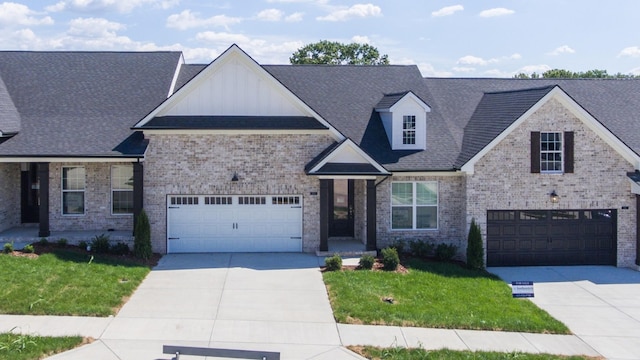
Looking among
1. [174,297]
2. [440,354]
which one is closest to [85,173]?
[174,297]

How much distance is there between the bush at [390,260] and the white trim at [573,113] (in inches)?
153

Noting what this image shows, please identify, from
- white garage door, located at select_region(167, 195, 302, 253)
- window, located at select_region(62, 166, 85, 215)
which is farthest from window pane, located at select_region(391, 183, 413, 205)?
window, located at select_region(62, 166, 85, 215)

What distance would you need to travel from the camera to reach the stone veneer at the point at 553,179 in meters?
22.8

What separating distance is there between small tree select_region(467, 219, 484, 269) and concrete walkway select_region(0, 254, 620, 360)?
231 inches

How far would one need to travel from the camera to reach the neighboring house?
22.7m

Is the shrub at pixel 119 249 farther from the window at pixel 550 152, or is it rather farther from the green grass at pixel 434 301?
the window at pixel 550 152

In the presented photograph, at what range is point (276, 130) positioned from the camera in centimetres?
2280

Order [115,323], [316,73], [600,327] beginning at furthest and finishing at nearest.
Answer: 1. [316,73]
2. [600,327]
3. [115,323]

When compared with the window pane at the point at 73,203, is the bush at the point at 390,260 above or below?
below

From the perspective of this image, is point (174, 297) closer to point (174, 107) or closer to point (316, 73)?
point (174, 107)

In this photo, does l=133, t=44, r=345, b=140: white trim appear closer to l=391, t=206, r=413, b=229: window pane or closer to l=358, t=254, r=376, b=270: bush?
l=391, t=206, r=413, b=229: window pane

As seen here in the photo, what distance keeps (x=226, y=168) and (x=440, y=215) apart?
7.34 metres

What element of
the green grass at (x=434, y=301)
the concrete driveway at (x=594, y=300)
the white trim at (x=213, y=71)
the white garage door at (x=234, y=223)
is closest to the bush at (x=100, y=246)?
the white garage door at (x=234, y=223)

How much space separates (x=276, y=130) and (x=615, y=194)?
37.2 feet
